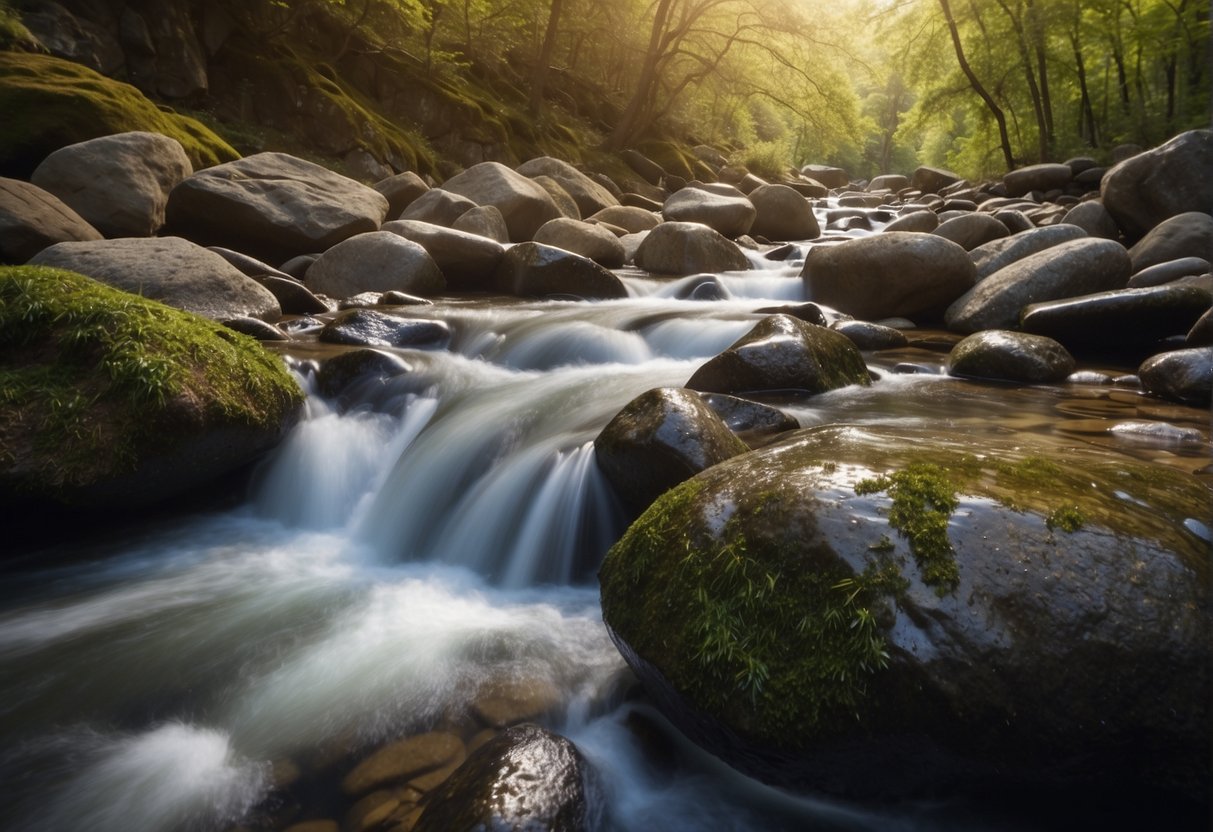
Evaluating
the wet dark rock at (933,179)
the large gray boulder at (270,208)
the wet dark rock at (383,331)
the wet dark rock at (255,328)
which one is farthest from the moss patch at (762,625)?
the wet dark rock at (933,179)

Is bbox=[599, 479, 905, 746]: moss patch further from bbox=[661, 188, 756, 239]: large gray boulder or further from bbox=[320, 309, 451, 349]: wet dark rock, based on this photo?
bbox=[661, 188, 756, 239]: large gray boulder

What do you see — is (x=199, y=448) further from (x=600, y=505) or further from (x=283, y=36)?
(x=283, y=36)

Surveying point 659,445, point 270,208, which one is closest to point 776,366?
point 659,445

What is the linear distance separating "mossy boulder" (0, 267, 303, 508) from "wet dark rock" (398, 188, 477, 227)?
25.3ft

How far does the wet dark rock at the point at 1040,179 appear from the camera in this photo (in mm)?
19359

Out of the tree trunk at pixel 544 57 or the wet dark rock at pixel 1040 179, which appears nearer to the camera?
the wet dark rock at pixel 1040 179

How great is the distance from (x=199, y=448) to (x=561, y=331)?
150 inches

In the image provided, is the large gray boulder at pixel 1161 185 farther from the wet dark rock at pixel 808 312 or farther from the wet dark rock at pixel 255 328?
the wet dark rock at pixel 255 328

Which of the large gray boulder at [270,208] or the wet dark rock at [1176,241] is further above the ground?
the large gray boulder at [270,208]

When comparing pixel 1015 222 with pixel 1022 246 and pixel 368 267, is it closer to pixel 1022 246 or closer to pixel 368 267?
pixel 1022 246

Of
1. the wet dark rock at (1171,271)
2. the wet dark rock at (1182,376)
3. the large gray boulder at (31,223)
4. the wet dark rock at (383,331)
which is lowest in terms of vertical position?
the wet dark rock at (1182,376)

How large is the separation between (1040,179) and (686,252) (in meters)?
13.7

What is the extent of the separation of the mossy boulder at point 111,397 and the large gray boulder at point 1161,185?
11.9 meters

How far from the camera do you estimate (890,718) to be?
6.16ft
